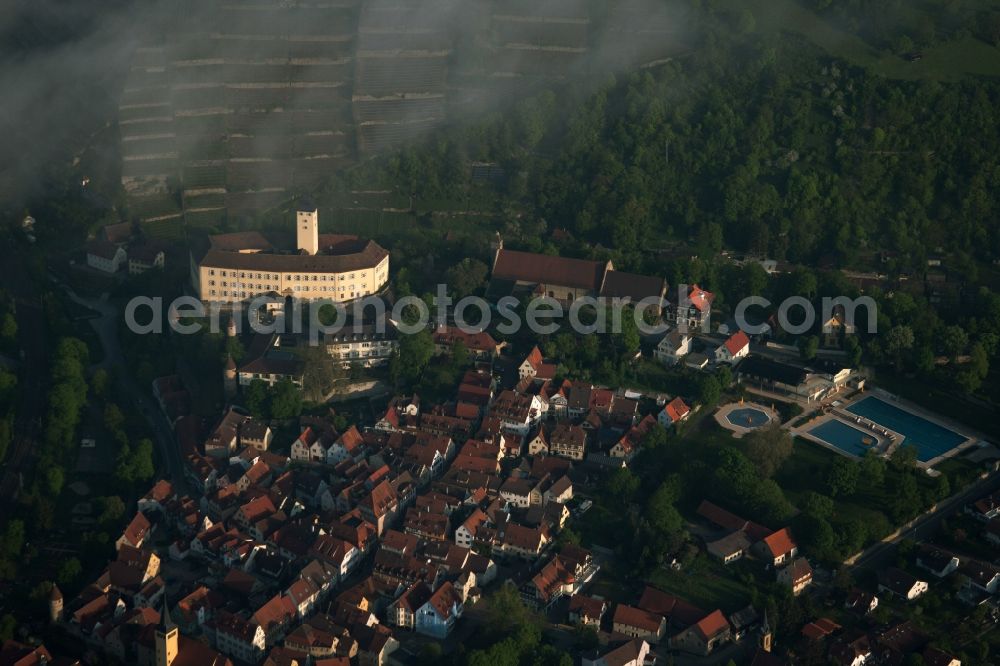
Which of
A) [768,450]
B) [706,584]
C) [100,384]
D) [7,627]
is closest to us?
[7,627]

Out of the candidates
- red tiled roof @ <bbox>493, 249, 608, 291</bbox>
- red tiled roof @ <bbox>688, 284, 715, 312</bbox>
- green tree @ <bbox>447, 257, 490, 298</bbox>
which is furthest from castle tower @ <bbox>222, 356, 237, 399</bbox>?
red tiled roof @ <bbox>688, 284, 715, 312</bbox>

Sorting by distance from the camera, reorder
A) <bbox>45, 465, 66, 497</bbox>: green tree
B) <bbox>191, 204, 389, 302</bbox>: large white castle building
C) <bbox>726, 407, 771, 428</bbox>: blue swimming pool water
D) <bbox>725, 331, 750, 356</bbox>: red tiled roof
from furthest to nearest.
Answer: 1. <bbox>191, 204, 389, 302</bbox>: large white castle building
2. <bbox>725, 331, 750, 356</bbox>: red tiled roof
3. <bbox>726, 407, 771, 428</bbox>: blue swimming pool water
4. <bbox>45, 465, 66, 497</bbox>: green tree

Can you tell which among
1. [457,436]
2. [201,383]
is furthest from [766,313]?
[201,383]

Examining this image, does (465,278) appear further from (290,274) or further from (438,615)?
(438,615)

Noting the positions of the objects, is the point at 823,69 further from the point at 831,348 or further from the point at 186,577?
Answer: the point at 186,577

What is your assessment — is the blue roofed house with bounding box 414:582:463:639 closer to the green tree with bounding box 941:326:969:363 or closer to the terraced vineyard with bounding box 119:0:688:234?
the green tree with bounding box 941:326:969:363

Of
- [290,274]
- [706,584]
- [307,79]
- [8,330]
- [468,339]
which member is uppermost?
[307,79]

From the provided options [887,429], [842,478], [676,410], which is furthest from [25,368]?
[887,429]

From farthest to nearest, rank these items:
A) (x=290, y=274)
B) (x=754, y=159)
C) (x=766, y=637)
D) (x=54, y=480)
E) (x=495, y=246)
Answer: (x=754, y=159) < (x=495, y=246) < (x=290, y=274) < (x=54, y=480) < (x=766, y=637)
